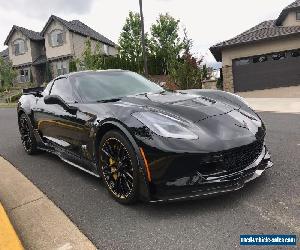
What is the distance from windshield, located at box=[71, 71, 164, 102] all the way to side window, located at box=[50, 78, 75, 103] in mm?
104

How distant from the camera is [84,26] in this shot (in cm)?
4359

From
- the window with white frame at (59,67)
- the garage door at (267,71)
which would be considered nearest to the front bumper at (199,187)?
the garage door at (267,71)

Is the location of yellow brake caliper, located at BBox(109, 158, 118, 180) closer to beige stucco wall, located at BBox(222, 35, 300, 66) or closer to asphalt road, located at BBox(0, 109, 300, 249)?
asphalt road, located at BBox(0, 109, 300, 249)

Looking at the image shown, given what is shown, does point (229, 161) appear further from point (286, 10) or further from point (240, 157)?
point (286, 10)

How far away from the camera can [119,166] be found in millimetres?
3508

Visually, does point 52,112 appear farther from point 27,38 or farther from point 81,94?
point 27,38

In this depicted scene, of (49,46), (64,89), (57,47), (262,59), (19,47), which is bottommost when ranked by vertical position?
(64,89)

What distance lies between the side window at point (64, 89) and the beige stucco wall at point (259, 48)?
1718cm

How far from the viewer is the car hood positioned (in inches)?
139

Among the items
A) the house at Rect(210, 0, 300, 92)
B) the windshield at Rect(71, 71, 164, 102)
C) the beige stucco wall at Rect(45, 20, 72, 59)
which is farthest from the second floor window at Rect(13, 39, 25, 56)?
the windshield at Rect(71, 71, 164, 102)

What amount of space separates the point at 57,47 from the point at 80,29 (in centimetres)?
333

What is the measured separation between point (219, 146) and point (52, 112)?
8.61 ft

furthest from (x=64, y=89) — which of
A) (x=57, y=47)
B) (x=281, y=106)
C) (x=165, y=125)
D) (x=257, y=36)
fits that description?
(x=57, y=47)

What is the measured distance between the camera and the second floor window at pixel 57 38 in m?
39.1
